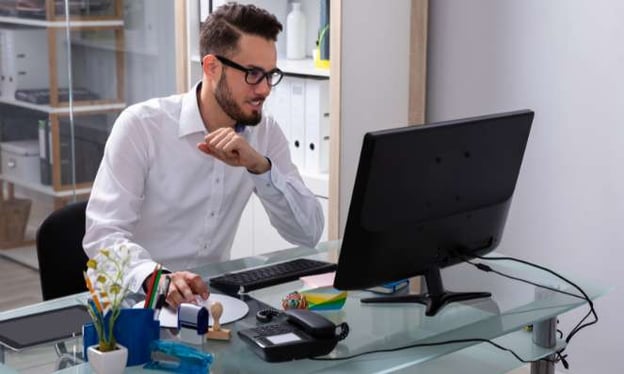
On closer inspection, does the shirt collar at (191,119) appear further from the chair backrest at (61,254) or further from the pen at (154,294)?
the pen at (154,294)

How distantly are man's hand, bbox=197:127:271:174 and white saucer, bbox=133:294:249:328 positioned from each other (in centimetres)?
37

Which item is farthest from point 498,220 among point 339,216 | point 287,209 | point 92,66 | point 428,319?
point 92,66

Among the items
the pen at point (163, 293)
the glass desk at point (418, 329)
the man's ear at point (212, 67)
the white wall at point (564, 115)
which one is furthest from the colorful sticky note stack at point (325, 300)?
the white wall at point (564, 115)

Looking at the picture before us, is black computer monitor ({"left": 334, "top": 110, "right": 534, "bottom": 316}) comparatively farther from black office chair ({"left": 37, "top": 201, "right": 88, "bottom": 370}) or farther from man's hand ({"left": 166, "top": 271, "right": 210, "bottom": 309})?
black office chair ({"left": 37, "top": 201, "right": 88, "bottom": 370})

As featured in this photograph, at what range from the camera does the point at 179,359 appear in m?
1.71

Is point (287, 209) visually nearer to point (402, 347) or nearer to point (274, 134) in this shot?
point (274, 134)

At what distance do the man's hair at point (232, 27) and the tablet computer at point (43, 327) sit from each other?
793 mm

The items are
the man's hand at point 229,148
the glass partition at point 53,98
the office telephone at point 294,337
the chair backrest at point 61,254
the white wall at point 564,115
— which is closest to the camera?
the office telephone at point 294,337

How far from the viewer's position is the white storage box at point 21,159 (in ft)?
12.3

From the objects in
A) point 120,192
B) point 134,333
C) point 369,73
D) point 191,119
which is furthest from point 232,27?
point 369,73

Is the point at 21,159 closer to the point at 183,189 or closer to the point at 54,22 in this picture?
the point at 54,22

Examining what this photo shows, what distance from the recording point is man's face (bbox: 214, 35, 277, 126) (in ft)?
8.00

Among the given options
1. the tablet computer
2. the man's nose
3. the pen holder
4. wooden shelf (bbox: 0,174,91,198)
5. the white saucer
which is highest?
the man's nose

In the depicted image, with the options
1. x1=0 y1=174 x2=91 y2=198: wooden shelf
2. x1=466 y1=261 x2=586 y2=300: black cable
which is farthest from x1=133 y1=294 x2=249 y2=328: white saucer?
x1=0 y1=174 x2=91 y2=198: wooden shelf
